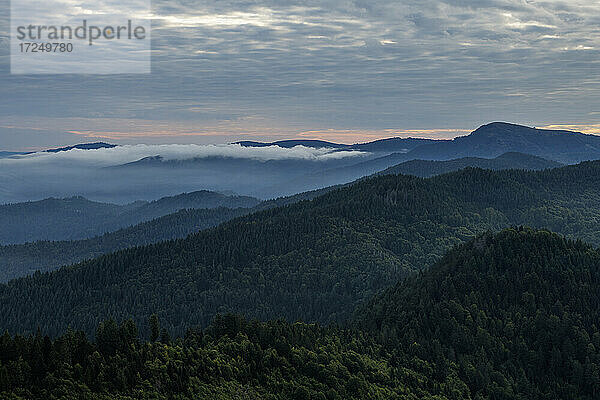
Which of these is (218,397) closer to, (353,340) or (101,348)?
(101,348)

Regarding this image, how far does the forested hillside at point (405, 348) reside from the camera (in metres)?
89.9

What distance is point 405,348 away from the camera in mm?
141875

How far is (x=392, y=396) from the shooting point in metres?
116

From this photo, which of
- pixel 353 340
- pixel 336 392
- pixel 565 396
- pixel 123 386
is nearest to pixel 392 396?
pixel 336 392

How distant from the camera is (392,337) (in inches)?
5743

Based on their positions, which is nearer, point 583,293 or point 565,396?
point 565,396

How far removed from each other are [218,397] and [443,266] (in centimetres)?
11111

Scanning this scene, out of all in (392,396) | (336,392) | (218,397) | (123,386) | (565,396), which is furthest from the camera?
(565,396)

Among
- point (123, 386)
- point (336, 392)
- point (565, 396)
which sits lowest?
point (565, 396)

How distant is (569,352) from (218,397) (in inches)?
3702

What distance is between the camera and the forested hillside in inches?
3541

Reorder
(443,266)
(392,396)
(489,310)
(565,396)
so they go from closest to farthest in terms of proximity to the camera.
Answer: (392,396) < (565,396) < (489,310) < (443,266)

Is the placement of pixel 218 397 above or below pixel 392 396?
above

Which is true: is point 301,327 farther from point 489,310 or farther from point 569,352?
Result: point 569,352
